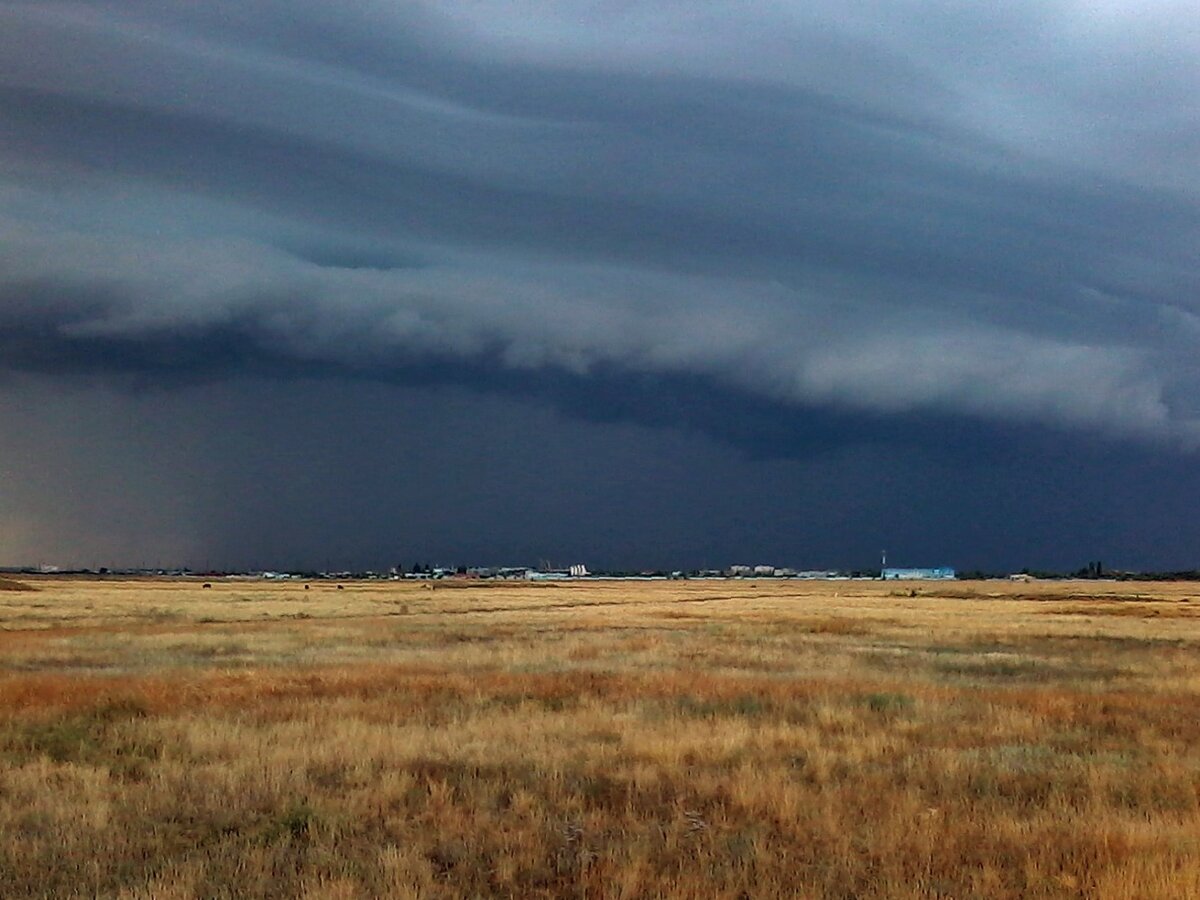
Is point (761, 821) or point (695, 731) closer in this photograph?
point (761, 821)

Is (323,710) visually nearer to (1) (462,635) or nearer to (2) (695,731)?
(2) (695,731)

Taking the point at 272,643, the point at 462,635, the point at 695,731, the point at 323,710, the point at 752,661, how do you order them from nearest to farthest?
the point at 695,731 < the point at 323,710 < the point at 752,661 < the point at 272,643 < the point at 462,635

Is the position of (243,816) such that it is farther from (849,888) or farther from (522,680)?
(522,680)

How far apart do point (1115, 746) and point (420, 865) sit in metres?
11.8

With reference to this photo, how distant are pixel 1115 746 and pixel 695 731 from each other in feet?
21.1

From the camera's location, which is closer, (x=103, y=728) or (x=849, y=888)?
(x=849, y=888)

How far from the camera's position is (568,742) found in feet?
49.2

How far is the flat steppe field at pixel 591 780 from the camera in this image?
8.62 metres

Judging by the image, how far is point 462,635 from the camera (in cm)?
3994

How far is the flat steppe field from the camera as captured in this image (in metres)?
8.62

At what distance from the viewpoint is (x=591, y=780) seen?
12.3 meters

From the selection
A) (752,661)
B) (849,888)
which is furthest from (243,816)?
(752,661)

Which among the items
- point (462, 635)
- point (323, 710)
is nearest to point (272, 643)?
point (462, 635)

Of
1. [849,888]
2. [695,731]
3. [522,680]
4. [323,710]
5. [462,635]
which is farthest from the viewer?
[462,635]
